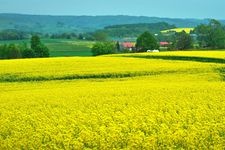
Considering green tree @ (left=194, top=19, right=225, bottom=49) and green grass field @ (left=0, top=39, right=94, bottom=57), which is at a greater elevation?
green tree @ (left=194, top=19, right=225, bottom=49)

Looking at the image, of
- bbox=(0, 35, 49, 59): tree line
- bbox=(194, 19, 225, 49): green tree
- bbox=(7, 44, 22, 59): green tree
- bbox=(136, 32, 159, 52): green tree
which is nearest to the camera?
bbox=(7, 44, 22, 59): green tree

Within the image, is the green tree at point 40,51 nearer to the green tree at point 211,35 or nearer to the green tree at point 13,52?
the green tree at point 13,52

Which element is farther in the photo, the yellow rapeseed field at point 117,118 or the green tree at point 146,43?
the green tree at point 146,43

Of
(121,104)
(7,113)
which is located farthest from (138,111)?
(7,113)

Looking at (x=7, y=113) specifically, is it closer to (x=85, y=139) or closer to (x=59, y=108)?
(x=59, y=108)

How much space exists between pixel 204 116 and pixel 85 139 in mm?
4930

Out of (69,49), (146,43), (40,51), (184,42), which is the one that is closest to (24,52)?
(40,51)

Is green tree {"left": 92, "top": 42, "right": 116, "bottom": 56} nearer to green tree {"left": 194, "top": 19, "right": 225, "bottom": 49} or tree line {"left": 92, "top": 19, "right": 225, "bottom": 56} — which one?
tree line {"left": 92, "top": 19, "right": 225, "bottom": 56}

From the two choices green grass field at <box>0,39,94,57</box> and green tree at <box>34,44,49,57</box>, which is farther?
green grass field at <box>0,39,94,57</box>

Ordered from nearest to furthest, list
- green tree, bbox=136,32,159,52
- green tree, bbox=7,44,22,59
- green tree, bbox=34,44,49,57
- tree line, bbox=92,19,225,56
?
1. green tree, bbox=7,44,22,59
2. green tree, bbox=34,44,49,57
3. tree line, bbox=92,19,225,56
4. green tree, bbox=136,32,159,52

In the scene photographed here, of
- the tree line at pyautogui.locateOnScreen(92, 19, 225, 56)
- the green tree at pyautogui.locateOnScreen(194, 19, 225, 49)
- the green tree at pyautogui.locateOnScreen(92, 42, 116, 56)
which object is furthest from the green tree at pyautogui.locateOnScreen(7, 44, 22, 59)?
the green tree at pyautogui.locateOnScreen(194, 19, 225, 49)

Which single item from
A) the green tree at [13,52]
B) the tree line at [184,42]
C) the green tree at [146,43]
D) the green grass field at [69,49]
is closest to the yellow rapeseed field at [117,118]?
the green tree at [13,52]

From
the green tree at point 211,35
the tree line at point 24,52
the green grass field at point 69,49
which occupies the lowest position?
the green grass field at point 69,49

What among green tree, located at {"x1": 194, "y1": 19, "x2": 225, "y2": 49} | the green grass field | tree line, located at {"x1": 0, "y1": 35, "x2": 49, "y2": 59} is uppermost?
green tree, located at {"x1": 194, "y1": 19, "x2": 225, "y2": 49}
